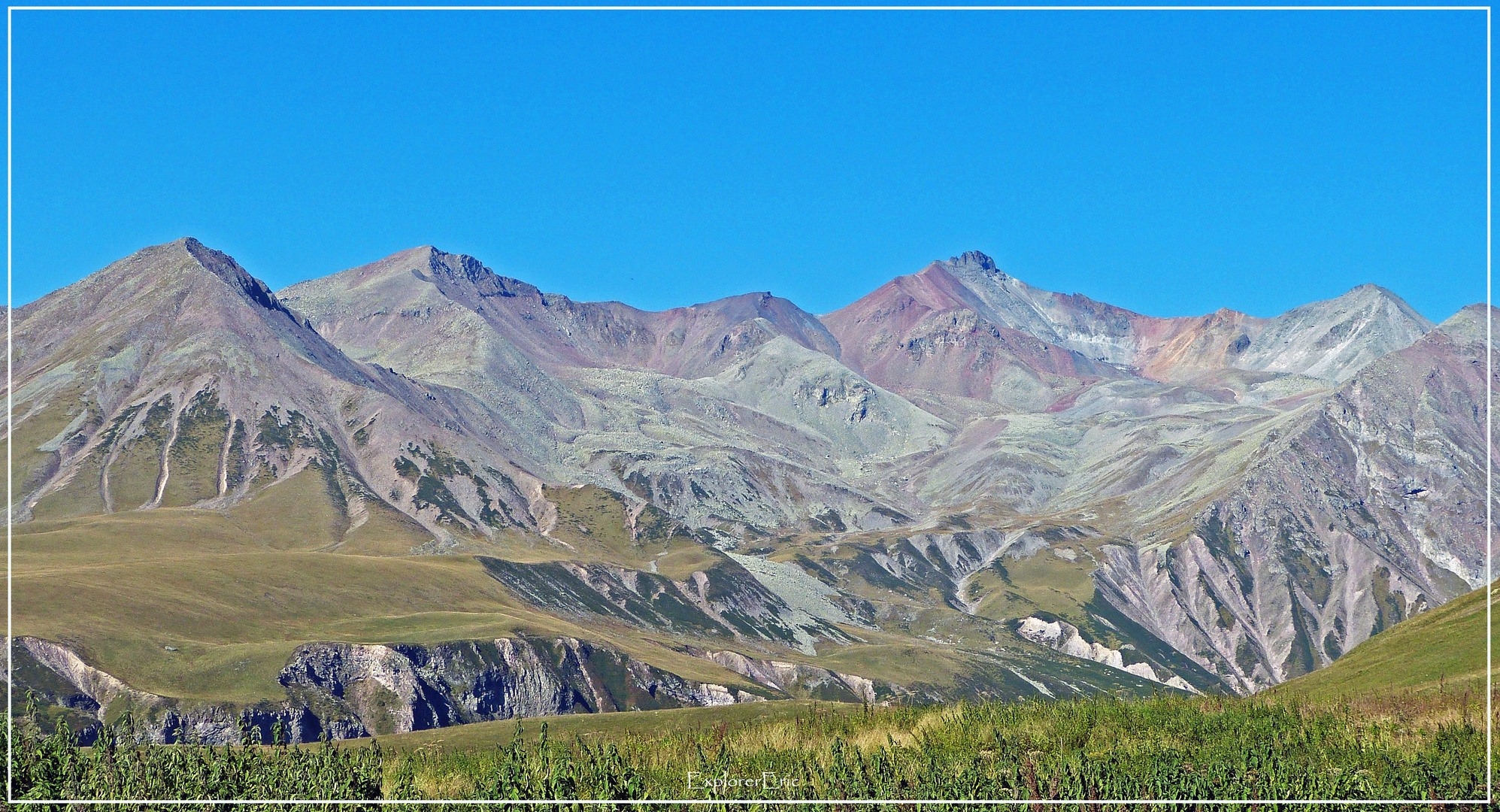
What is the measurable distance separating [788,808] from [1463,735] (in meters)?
14.4

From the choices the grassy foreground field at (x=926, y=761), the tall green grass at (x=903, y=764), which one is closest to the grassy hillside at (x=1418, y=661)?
the grassy foreground field at (x=926, y=761)

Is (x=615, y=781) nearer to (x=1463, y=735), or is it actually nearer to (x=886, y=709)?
(x=886, y=709)

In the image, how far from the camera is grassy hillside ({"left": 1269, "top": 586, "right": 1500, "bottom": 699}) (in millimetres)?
39125

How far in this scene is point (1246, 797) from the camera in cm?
2419

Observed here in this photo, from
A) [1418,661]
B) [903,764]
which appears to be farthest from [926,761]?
[1418,661]

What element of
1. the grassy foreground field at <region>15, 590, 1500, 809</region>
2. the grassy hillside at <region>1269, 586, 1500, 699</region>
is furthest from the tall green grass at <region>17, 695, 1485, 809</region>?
the grassy hillside at <region>1269, 586, 1500, 699</region>

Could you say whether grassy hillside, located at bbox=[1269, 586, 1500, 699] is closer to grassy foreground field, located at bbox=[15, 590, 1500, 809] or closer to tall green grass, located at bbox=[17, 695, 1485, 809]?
grassy foreground field, located at bbox=[15, 590, 1500, 809]

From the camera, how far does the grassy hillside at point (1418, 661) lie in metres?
39.1

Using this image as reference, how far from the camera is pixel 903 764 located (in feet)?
87.8

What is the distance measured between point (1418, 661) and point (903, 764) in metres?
25.5

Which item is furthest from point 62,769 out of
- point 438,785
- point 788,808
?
point 788,808

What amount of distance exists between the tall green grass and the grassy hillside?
23.9ft

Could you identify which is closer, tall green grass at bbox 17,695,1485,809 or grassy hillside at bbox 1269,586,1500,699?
tall green grass at bbox 17,695,1485,809

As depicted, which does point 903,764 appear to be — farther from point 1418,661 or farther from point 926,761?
point 1418,661
